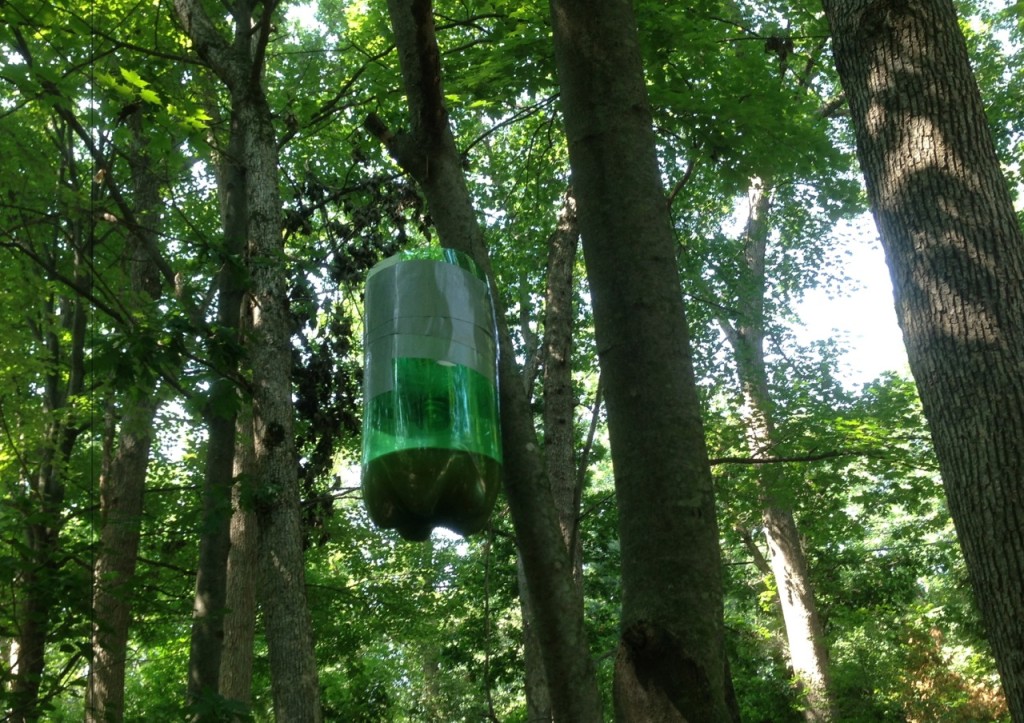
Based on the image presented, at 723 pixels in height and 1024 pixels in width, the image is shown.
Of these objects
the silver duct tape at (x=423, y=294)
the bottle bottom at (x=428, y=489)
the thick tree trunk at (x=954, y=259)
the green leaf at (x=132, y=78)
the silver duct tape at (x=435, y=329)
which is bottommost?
the bottle bottom at (x=428, y=489)

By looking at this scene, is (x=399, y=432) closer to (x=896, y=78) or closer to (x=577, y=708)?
(x=577, y=708)

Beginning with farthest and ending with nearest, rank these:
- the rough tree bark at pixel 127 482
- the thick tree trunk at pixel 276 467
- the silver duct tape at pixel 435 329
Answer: the rough tree bark at pixel 127 482 → the thick tree trunk at pixel 276 467 → the silver duct tape at pixel 435 329

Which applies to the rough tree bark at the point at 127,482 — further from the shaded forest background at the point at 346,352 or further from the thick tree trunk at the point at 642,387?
the thick tree trunk at the point at 642,387

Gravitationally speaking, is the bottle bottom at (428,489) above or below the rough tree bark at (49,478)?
below

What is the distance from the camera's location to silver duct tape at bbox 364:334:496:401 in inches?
62.6

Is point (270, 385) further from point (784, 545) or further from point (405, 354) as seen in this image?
point (784, 545)

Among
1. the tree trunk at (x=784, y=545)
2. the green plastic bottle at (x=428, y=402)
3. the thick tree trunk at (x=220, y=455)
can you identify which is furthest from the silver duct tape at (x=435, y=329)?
the tree trunk at (x=784, y=545)

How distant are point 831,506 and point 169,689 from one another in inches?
402

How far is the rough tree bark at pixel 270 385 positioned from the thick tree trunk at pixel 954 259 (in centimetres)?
385

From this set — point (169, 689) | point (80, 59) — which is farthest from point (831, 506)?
point (80, 59)

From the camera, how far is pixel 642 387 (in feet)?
6.15

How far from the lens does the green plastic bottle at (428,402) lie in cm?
151

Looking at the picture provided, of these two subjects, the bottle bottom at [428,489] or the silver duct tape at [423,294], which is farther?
the silver duct tape at [423,294]

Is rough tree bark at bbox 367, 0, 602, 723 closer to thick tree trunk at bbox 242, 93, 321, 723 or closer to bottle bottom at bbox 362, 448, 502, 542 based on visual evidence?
bottle bottom at bbox 362, 448, 502, 542
